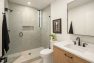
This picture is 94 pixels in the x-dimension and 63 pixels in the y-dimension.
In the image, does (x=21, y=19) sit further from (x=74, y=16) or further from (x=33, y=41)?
(x=74, y=16)

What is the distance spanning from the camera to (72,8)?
6.35 feet

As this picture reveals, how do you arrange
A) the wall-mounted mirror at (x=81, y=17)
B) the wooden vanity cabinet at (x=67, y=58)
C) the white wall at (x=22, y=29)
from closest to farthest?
the wooden vanity cabinet at (x=67, y=58)
the wall-mounted mirror at (x=81, y=17)
the white wall at (x=22, y=29)

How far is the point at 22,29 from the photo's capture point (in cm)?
348

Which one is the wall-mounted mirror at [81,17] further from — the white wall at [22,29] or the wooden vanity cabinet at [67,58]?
the white wall at [22,29]

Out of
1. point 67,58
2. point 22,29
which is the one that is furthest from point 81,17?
point 22,29

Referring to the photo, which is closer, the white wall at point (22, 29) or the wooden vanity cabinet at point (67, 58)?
the wooden vanity cabinet at point (67, 58)

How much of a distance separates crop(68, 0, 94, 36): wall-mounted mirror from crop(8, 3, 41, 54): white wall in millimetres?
2298

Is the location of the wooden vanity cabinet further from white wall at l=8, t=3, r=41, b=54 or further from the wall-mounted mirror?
white wall at l=8, t=3, r=41, b=54

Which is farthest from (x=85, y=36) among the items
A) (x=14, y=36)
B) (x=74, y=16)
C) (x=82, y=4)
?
(x=14, y=36)

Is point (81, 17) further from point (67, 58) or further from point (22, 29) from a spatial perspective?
point (22, 29)

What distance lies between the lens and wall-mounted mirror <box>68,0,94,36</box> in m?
1.48

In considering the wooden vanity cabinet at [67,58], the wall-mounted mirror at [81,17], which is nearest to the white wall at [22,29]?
the wall-mounted mirror at [81,17]

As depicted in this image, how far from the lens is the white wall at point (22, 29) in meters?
3.12

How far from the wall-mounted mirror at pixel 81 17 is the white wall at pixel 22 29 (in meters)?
2.30
